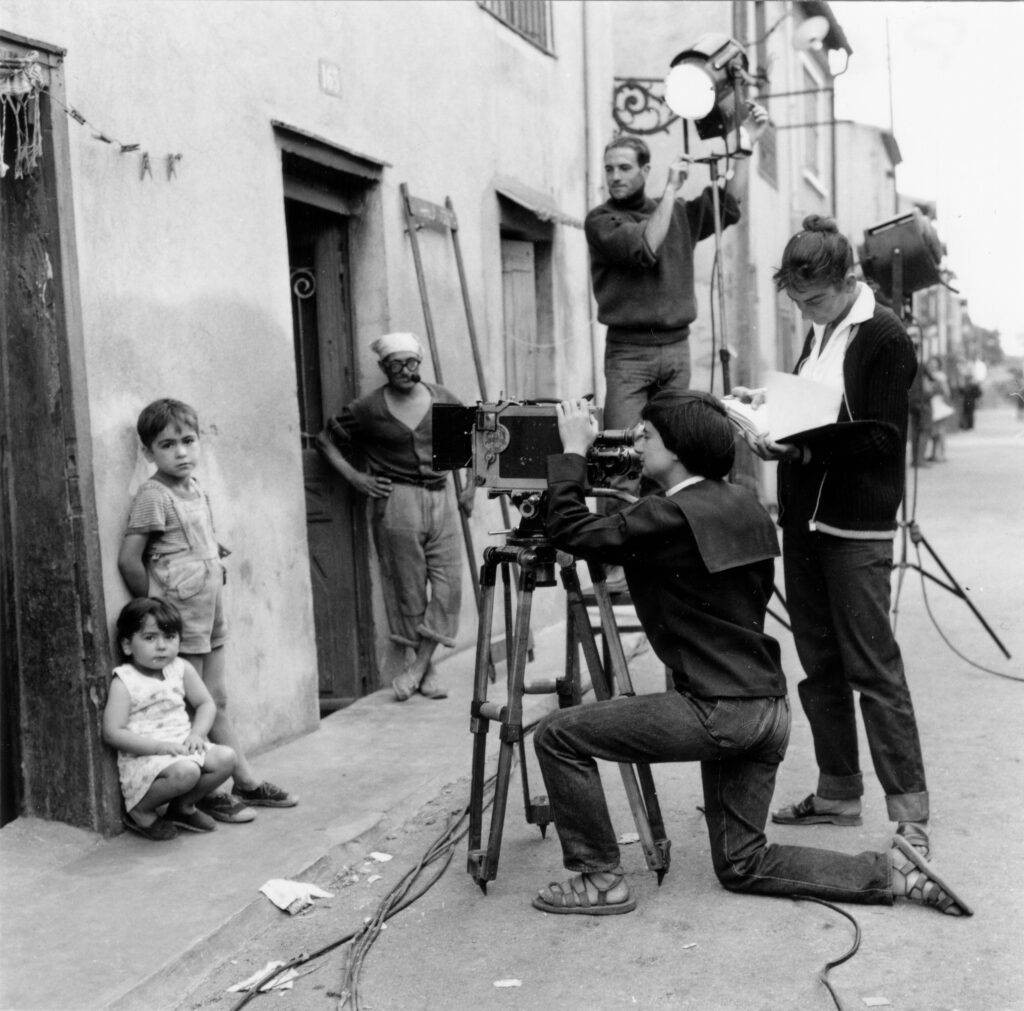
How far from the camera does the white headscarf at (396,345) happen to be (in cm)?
660

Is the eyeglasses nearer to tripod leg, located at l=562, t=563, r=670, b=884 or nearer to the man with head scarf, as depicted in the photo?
the man with head scarf

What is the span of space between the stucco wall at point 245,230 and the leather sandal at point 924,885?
2.65 meters

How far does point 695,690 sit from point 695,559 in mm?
368

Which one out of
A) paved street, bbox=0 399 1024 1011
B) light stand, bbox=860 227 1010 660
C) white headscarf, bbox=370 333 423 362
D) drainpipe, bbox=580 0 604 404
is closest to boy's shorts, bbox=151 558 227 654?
paved street, bbox=0 399 1024 1011

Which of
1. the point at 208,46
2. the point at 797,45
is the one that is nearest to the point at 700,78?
the point at 208,46

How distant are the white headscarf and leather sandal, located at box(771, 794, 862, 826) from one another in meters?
2.99

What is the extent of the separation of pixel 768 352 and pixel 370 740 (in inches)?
485

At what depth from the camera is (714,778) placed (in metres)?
3.96

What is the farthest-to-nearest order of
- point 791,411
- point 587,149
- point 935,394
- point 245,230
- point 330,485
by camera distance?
1. point 935,394
2. point 587,149
3. point 330,485
4. point 245,230
5. point 791,411

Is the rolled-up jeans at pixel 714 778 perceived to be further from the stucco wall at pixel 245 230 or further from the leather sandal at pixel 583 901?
the stucco wall at pixel 245 230

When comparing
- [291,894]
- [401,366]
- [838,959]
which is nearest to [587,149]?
[401,366]

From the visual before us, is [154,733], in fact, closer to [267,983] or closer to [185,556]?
[185,556]

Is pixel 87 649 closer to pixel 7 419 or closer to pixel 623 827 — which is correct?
pixel 7 419

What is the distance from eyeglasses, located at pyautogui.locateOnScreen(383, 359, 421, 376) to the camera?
260 inches
